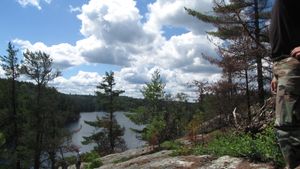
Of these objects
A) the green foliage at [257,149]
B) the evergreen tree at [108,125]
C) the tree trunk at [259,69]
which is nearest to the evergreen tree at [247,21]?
the tree trunk at [259,69]

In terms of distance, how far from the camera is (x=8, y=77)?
131ft

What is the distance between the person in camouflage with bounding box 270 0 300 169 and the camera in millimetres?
3617

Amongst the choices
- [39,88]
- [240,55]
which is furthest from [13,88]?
[240,55]

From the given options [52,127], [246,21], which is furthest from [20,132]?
[246,21]

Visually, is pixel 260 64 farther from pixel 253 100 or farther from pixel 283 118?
pixel 283 118

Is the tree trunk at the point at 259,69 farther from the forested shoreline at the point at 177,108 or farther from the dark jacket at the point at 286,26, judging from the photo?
the dark jacket at the point at 286,26

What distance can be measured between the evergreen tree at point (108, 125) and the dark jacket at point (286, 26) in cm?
4577

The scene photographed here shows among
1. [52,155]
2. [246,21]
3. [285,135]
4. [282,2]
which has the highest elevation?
[246,21]

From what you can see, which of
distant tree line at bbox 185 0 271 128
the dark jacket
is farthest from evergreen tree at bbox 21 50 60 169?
the dark jacket

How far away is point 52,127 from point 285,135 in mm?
39654

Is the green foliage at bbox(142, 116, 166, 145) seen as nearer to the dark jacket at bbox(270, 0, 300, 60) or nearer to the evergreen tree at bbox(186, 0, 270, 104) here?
the evergreen tree at bbox(186, 0, 270, 104)

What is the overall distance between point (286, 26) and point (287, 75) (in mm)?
433

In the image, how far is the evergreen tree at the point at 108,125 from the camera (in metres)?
50.4

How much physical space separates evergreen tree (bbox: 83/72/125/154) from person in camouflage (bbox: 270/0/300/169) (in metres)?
45.8
